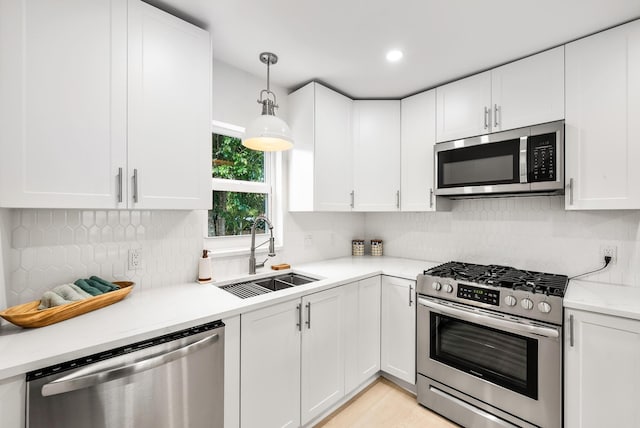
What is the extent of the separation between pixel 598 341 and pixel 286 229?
2.10 m

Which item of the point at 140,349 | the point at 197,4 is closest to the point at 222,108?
the point at 197,4

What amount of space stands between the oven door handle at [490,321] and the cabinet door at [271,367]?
983 millimetres

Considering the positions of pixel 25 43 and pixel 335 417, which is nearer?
pixel 25 43

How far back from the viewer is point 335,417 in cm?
202

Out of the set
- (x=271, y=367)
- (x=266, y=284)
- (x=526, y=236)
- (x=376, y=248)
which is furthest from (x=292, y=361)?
(x=526, y=236)

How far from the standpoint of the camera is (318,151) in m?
2.40

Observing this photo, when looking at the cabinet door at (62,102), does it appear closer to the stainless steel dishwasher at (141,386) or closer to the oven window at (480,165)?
the stainless steel dishwasher at (141,386)

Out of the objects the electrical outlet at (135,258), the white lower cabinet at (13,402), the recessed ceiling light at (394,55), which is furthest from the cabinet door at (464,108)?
the white lower cabinet at (13,402)

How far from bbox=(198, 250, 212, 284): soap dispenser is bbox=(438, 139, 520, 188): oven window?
1.89 m

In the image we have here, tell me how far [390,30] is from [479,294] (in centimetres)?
174

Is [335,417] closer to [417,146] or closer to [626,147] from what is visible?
[417,146]

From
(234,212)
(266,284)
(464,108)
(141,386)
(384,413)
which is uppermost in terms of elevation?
(464,108)

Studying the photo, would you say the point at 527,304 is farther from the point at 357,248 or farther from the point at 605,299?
the point at 357,248

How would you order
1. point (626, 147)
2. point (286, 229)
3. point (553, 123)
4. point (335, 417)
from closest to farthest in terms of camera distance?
point (626, 147)
point (553, 123)
point (335, 417)
point (286, 229)
